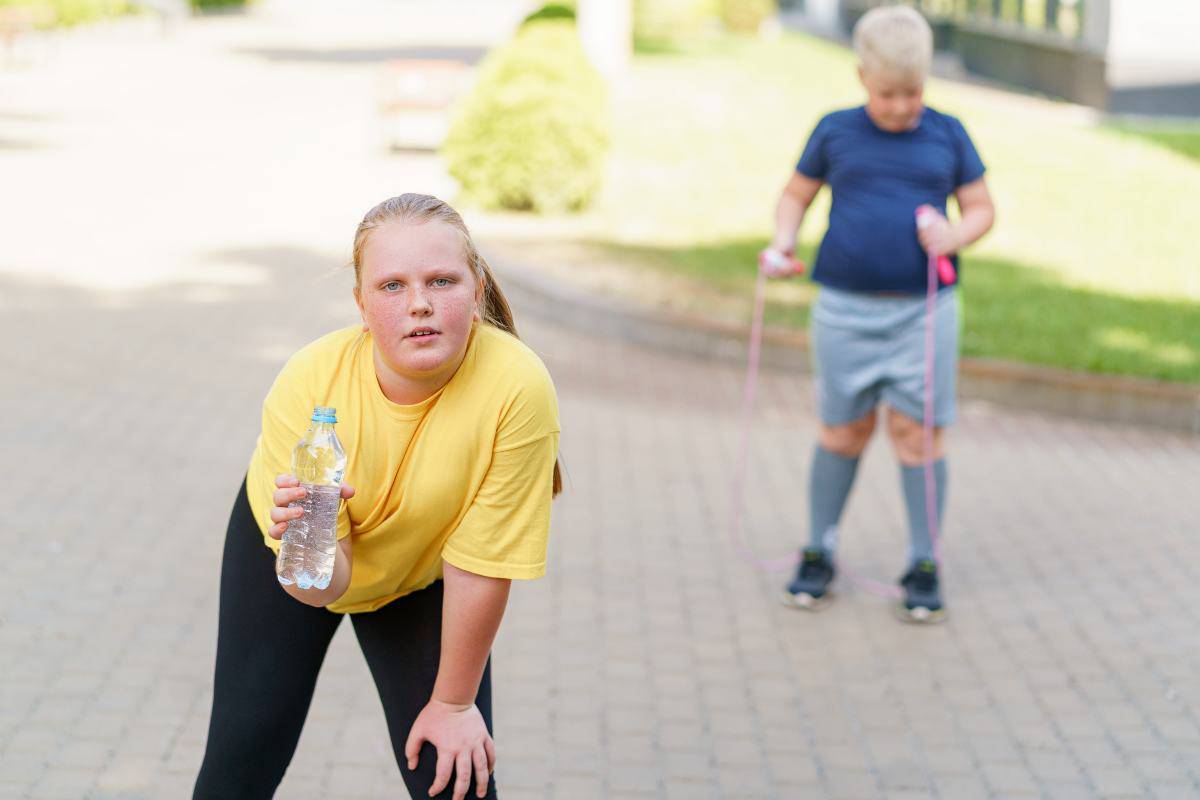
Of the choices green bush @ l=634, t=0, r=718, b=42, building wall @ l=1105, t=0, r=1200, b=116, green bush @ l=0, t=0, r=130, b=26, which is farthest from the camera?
green bush @ l=634, t=0, r=718, b=42

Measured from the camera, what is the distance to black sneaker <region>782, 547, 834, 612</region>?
5.46 meters

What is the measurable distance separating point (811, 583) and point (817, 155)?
1.49 metres

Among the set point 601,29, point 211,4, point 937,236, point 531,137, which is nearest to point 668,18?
point 211,4

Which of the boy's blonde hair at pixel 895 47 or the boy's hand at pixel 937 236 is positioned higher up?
the boy's blonde hair at pixel 895 47

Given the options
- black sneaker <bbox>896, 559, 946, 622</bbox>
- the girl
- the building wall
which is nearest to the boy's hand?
black sneaker <bbox>896, 559, 946, 622</bbox>

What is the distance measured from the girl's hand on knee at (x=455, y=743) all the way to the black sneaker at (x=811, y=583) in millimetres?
2841

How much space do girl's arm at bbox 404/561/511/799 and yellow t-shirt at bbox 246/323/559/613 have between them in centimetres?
5

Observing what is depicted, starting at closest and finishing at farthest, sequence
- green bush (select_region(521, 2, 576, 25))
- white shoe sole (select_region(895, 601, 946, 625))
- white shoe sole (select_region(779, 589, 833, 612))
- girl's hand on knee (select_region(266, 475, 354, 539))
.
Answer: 1. girl's hand on knee (select_region(266, 475, 354, 539))
2. white shoe sole (select_region(895, 601, 946, 625))
3. white shoe sole (select_region(779, 589, 833, 612))
4. green bush (select_region(521, 2, 576, 25))

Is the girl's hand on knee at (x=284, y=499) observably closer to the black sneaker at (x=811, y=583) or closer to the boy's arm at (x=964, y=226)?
the boy's arm at (x=964, y=226)

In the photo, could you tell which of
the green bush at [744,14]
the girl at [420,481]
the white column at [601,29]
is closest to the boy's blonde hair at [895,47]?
the girl at [420,481]

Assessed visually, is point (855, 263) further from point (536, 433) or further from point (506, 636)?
point (536, 433)

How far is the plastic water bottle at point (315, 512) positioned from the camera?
8.59ft

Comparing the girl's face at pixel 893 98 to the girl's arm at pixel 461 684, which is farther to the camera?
the girl's face at pixel 893 98

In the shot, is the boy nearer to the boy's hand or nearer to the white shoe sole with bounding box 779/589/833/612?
the boy's hand
